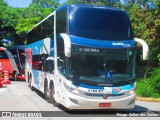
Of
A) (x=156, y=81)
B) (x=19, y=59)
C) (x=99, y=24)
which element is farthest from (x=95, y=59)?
(x=19, y=59)

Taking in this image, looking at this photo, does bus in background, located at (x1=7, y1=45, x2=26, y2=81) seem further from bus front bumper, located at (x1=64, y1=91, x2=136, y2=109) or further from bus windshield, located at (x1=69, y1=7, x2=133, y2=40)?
bus front bumper, located at (x1=64, y1=91, x2=136, y2=109)

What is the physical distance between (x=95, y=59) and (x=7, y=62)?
21.1 m

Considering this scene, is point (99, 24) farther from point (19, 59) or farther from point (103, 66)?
point (19, 59)

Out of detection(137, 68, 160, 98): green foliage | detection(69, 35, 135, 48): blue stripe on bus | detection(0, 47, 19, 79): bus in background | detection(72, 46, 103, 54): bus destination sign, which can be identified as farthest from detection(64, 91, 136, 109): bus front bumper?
detection(0, 47, 19, 79): bus in background

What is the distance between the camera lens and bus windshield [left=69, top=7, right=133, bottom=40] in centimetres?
1209

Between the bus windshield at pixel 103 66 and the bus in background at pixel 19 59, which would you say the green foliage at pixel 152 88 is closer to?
the bus windshield at pixel 103 66

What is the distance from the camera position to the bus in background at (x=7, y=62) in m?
31.6

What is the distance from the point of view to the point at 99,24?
40.3 feet

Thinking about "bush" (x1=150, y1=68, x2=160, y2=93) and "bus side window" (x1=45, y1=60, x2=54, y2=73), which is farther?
"bush" (x1=150, y1=68, x2=160, y2=93)

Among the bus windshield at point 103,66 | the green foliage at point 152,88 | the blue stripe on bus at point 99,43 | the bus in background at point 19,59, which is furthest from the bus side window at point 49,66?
the bus in background at point 19,59

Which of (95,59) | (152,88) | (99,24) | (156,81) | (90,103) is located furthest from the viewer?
(156,81)

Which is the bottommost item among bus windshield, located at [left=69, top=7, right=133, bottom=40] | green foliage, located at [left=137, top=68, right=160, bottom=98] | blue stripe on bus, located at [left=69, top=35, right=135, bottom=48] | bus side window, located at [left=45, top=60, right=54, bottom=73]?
green foliage, located at [left=137, top=68, right=160, bottom=98]

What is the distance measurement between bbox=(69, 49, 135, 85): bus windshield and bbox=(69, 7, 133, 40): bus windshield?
0.63m

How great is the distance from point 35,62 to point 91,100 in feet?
27.7
